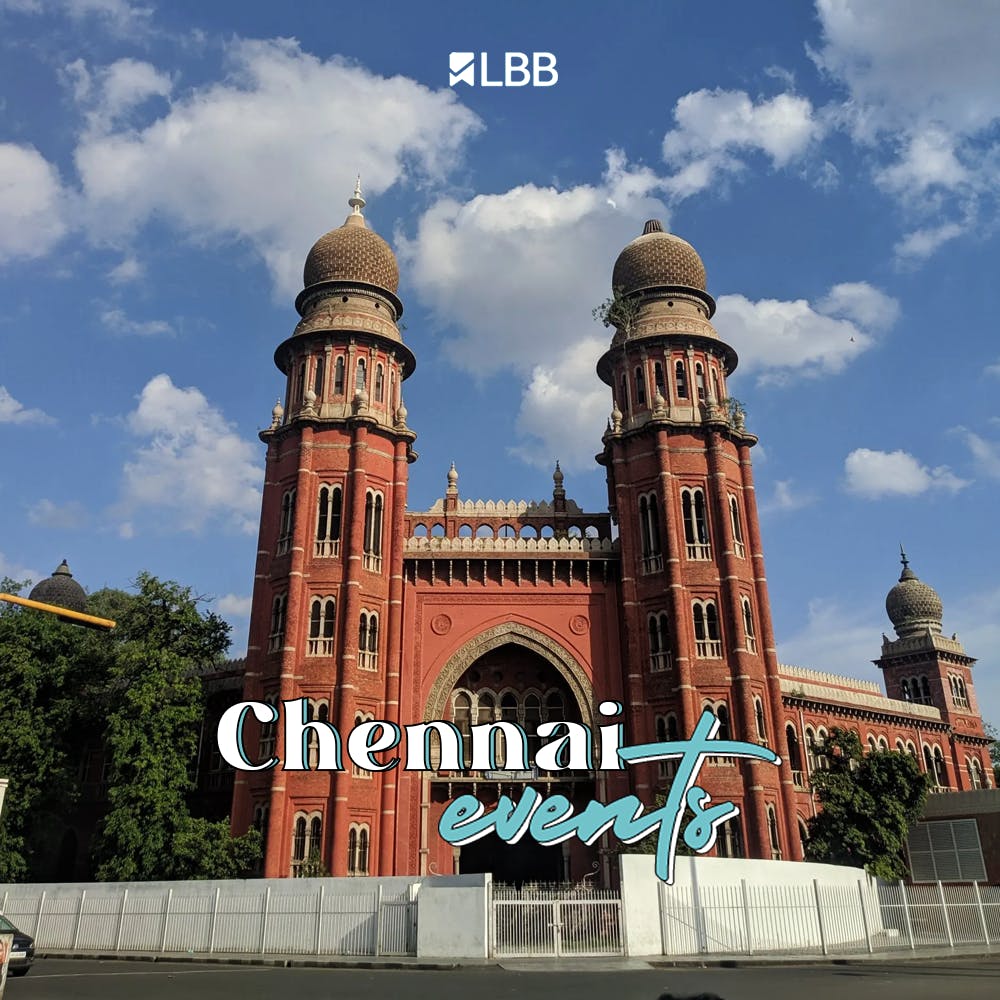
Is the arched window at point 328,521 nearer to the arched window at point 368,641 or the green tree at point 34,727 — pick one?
the arched window at point 368,641

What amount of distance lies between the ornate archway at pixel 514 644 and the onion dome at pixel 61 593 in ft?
86.4

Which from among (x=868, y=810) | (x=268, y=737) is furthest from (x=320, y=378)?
(x=868, y=810)

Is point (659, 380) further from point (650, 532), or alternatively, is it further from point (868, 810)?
point (868, 810)

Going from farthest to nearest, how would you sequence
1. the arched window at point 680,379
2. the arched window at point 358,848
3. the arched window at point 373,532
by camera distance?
the arched window at point 680,379, the arched window at point 373,532, the arched window at point 358,848

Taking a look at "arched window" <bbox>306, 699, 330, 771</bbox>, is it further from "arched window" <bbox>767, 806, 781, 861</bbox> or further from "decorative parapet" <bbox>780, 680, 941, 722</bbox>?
"decorative parapet" <bbox>780, 680, 941, 722</bbox>

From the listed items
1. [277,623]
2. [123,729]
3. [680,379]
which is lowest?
[123,729]

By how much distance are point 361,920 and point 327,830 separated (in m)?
9.24

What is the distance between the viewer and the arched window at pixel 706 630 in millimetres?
35531

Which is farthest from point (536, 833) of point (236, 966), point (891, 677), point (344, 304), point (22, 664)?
point (891, 677)

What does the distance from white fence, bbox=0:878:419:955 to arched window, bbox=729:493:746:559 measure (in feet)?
65.9

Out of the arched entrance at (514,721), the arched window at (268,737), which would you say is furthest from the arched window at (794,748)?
the arched window at (268,737)

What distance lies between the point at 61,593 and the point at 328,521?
25.5 meters

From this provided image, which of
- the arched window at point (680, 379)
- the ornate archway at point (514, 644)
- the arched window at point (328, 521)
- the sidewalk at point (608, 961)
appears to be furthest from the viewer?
the arched window at point (680, 379)

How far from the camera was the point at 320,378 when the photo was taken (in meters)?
39.3
